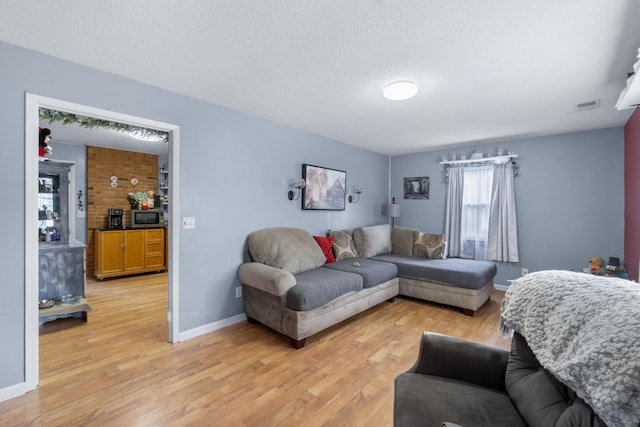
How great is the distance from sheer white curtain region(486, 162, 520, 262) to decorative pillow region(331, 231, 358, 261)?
2133mm

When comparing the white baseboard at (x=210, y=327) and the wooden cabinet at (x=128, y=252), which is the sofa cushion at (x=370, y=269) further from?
the wooden cabinet at (x=128, y=252)

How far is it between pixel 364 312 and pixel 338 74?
2646mm

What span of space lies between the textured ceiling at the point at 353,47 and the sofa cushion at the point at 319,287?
1772 millimetres

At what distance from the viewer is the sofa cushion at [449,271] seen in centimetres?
336

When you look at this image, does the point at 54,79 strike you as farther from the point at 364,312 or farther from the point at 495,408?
the point at 364,312

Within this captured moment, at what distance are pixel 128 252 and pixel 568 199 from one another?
274 inches

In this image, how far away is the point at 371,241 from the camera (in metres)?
4.43

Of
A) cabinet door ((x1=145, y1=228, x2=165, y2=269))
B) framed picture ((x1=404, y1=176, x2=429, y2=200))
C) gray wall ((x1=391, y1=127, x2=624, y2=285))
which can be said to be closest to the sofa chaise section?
gray wall ((x1=391, y1=127, x2=624, y2=285))

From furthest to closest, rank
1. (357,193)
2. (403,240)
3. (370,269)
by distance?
(357,193) → (403,240) → (370,269)

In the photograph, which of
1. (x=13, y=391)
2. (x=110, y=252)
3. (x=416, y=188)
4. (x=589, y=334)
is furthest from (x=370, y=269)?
(x=110, y=252)

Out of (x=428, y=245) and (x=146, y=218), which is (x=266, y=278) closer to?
(x=428, y=245)

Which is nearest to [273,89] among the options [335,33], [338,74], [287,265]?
[338,74]

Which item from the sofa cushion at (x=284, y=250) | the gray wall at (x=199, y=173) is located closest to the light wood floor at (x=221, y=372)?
the gray wall at (x=199, y=173)

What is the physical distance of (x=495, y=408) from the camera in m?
1.15
